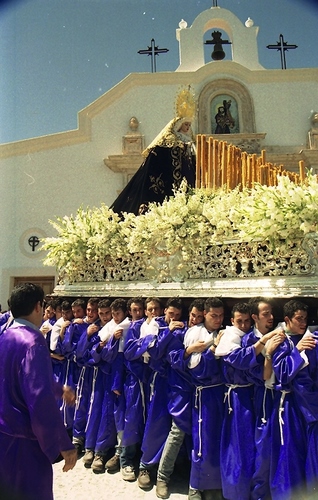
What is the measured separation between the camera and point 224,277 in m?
3.82

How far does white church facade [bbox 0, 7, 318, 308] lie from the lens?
11.8 m

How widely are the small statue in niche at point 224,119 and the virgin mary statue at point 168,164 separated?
6.93 m

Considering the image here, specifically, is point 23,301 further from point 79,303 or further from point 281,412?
point 79,303

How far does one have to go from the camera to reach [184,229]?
164 inches

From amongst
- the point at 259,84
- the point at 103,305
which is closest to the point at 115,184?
the point at 259,84

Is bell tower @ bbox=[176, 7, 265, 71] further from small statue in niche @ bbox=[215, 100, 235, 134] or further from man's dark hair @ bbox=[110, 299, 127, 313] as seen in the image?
man's dark hair @ bbox=[110, 299, 127, 313]

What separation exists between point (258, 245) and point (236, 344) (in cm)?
99

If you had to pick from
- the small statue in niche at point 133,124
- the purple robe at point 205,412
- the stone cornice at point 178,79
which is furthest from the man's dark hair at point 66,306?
the small statue in niche at point 133,124

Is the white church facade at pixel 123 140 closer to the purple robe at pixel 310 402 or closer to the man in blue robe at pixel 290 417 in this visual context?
the man in blue robe at pixel 290 417

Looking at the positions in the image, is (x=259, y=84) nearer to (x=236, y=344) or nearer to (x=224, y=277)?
(x=224, y=277)

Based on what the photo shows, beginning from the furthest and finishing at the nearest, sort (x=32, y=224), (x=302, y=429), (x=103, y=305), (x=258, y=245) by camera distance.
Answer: (x=32, y=224)
(x=103, y=305)
(x=258, y=245)
(x=302, y=429)

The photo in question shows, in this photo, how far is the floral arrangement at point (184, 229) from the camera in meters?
3.26

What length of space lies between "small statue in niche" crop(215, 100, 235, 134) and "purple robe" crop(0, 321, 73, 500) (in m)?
11.9

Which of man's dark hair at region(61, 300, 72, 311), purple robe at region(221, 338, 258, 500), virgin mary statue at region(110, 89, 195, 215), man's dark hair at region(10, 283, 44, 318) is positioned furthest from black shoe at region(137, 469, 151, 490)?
virgin mary statue at region(110, 89, 195, 215)
